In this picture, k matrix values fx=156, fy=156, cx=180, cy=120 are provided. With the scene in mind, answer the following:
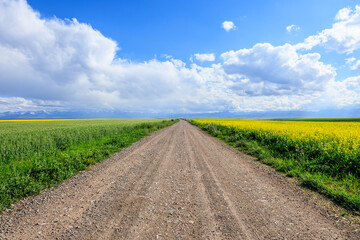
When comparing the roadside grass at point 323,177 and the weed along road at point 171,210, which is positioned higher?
the roadside grass at point 323,177

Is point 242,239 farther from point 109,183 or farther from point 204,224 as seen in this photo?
point 109,183

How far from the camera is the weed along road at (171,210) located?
3332 mm

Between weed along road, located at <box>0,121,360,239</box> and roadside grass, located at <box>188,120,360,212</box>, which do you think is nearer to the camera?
weed along road, located at <box>0,121,360,239</box>

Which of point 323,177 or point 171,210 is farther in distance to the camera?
point 323,177

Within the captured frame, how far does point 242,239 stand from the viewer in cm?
314

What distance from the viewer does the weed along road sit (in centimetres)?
333

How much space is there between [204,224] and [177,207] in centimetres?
95

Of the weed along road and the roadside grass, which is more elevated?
the roadside grass

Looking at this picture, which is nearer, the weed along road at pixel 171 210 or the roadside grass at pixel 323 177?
the weed along road at pixel 171 210

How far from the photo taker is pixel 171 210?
415cm

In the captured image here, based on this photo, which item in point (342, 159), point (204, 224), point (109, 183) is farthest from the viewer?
point (342, 159)

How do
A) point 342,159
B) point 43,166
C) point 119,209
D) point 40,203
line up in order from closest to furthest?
1. point 119,209
2. point 40,203
3. point 43,166
4. point 342,159

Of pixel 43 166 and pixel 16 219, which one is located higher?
pixel 43 166

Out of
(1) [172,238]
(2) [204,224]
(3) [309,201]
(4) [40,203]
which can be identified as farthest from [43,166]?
(3) [309,201]
